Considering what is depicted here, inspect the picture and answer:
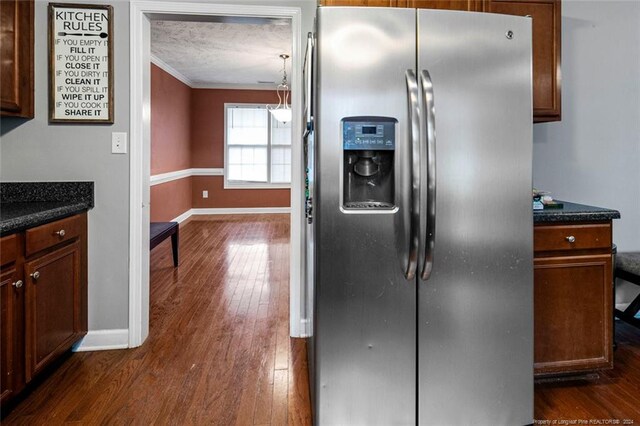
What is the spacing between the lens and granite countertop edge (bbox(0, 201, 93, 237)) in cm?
173

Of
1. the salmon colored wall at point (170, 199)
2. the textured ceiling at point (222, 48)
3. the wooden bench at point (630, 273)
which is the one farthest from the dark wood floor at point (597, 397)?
the salmon colored wall at point (170, 199)

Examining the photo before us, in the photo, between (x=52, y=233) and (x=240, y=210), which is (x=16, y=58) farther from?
(x=240, y=210)

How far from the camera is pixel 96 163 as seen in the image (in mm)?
2445

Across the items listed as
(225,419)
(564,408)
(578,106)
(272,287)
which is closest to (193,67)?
(272,287)

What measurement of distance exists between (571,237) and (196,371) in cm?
198

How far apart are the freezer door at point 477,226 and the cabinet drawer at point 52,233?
166 centimetres

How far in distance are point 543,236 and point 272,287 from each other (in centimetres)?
234

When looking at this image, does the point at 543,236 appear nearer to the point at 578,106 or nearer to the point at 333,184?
the point at 333,184

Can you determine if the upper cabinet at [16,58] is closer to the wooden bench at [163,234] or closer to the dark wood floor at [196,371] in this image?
the dark wood floor at [196,371]

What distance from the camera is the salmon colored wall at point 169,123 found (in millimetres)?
5888

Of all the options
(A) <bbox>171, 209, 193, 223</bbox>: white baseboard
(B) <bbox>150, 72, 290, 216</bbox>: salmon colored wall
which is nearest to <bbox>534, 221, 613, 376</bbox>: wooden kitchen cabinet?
(B) <bbox>150, 72, 290, 216</bbox>: salmon colored wall

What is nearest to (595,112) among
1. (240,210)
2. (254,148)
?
(254,148)

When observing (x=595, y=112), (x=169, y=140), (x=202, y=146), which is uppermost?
(x=202, y=146)

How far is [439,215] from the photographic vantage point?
162cm
